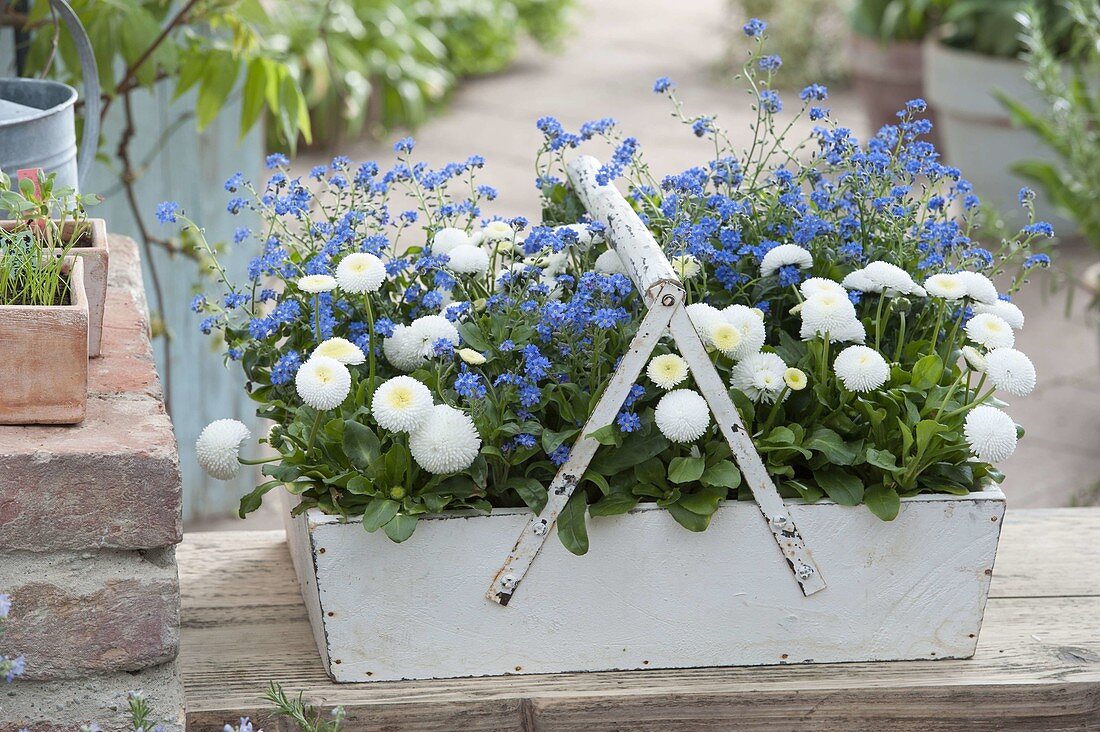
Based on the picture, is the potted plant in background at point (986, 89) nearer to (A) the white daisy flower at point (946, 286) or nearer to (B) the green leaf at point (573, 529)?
(A) the white daisy flower at point (946, 286)

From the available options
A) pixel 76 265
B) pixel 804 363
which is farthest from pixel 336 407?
pixel 804 363

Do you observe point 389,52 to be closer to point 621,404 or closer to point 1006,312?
point 1006,312

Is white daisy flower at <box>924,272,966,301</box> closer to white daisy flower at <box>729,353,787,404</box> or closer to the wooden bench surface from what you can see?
white daisy flower at <box>729,353,787,404</box>

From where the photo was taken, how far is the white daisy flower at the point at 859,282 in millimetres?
1404

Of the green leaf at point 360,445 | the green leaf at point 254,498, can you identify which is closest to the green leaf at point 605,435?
the green leaf at point 360,445

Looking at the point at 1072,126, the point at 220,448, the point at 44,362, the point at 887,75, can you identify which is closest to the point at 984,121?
the point at 887,75

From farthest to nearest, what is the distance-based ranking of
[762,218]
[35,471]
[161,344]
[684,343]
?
1. [161,344]
2. [762,218]
3. [684,343]
4. [35,471]

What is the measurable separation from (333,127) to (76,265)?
5596 mm

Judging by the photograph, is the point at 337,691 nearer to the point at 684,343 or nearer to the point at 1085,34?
the point at 684,343

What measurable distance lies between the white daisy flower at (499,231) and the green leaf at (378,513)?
1.22 feet

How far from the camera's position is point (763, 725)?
1348 millimetres

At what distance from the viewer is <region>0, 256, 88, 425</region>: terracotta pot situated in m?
1.15

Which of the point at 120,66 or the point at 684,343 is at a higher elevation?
the point at 684,343

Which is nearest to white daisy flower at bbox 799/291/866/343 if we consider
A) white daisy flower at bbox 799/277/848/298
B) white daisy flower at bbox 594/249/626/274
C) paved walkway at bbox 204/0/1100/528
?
white daisy flower at bbox 799/277/848/298
